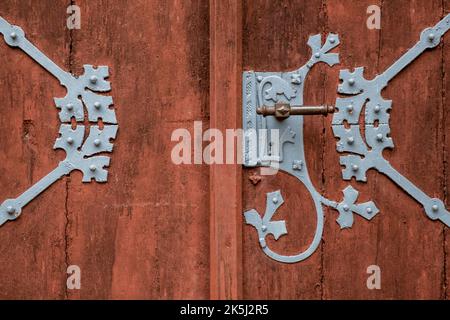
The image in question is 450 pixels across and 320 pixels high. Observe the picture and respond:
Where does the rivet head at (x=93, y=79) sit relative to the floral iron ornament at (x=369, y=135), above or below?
above

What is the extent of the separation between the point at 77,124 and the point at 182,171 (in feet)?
0.88

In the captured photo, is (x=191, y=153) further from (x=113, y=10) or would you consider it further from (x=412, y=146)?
(x=412, y=146)

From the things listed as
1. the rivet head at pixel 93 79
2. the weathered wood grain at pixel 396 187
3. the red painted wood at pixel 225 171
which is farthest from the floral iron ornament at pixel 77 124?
the weathered wood grain at pixel 396 187

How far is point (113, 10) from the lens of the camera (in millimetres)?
1820

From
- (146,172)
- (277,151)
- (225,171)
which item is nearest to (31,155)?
(146,172)

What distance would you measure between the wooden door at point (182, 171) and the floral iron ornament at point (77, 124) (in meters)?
0.02

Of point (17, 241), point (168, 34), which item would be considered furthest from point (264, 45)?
point (17, 241)

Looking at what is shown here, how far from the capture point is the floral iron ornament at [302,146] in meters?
1.79

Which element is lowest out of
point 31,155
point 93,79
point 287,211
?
point 287,211

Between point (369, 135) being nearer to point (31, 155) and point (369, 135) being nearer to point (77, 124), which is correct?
point (77, 124)

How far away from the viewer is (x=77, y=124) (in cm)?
179

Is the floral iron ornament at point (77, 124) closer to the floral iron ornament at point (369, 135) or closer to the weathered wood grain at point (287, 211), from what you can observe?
the weathered wood grain at point (287, 211)

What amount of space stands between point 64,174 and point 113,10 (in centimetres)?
40

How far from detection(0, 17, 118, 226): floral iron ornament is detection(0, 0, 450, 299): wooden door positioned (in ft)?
0.06
